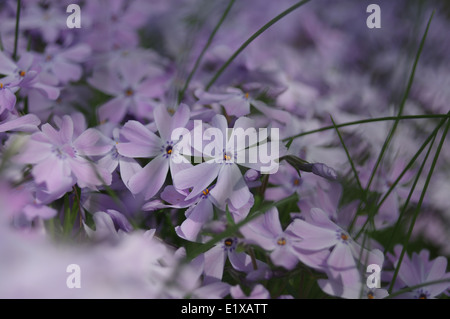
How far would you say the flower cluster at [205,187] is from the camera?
497mm

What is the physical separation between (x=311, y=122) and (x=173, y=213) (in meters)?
0.34

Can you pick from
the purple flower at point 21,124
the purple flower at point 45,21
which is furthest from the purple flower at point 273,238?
the purple flower at point 45,21

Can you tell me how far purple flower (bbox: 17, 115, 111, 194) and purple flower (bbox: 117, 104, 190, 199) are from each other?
0.11ft

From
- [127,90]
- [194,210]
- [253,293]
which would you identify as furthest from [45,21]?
[253,293]

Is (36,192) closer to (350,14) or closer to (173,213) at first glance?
(173,213)

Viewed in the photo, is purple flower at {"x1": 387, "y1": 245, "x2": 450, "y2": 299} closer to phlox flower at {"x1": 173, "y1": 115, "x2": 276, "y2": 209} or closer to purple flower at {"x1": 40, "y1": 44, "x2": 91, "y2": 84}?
phlox flower at {"x1": 173, "y1": 115, "x2": 276, "y2": 209}

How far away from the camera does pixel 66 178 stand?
0.54 m

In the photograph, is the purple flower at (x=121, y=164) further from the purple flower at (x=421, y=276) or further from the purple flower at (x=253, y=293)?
the purple flower at (x=421, y=276)

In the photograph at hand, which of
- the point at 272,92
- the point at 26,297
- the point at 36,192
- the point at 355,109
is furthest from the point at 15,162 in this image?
the point at 355,109

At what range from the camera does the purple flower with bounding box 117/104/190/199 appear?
1.93ft

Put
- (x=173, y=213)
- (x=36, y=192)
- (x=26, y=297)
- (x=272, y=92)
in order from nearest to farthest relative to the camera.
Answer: (x=26, y=297) < (x=36, y=192) < (x=173, y=213) < (x=272, y=92)

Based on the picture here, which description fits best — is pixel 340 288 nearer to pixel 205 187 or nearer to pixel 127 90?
pixel 205 187

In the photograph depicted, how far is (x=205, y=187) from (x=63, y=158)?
0.16 meters

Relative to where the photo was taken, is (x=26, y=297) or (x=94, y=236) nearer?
(x=26, y=297)
